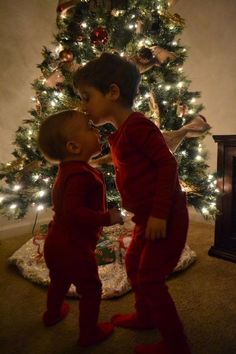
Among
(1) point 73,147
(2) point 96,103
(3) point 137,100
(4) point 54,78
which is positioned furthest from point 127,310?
(4) point 54,78

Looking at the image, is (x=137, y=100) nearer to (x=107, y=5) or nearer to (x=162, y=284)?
(x=107, y=5)

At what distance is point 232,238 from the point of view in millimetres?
1688

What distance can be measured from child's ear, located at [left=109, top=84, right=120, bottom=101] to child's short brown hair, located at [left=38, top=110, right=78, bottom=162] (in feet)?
0.46

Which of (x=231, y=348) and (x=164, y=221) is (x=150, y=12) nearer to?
(x=164, y=221)

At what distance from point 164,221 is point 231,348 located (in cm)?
50

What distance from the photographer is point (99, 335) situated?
1013 mm

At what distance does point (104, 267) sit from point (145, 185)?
0.79m

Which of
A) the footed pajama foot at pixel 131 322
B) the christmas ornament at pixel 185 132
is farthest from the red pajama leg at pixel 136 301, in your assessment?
the christmas ornament at pixel 185 132

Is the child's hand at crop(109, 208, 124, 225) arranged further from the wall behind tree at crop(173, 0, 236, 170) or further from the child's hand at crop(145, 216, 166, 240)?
the wall behind tree at crop(173, 0, 236, 170)

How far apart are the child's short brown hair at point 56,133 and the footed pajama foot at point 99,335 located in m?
0.60

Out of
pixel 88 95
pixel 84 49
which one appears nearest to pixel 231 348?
pixel 88 95

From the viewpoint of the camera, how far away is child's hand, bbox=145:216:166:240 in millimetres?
817

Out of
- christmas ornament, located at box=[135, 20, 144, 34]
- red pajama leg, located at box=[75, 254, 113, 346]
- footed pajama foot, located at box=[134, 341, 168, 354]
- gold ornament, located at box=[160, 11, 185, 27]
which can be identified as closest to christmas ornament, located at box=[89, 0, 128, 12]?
christmas ornament, located at box=[135, 20, 144, 34]

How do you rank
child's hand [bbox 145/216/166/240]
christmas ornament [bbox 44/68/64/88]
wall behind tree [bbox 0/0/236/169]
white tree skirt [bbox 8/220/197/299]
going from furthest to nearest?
wall behind tree [bbox 0/0/236/169], christmas ornament [bbox 44/68/64/88], white tree skirt [bbox 8/220/197/299], child's hand [bbox 145/216/166/240]
